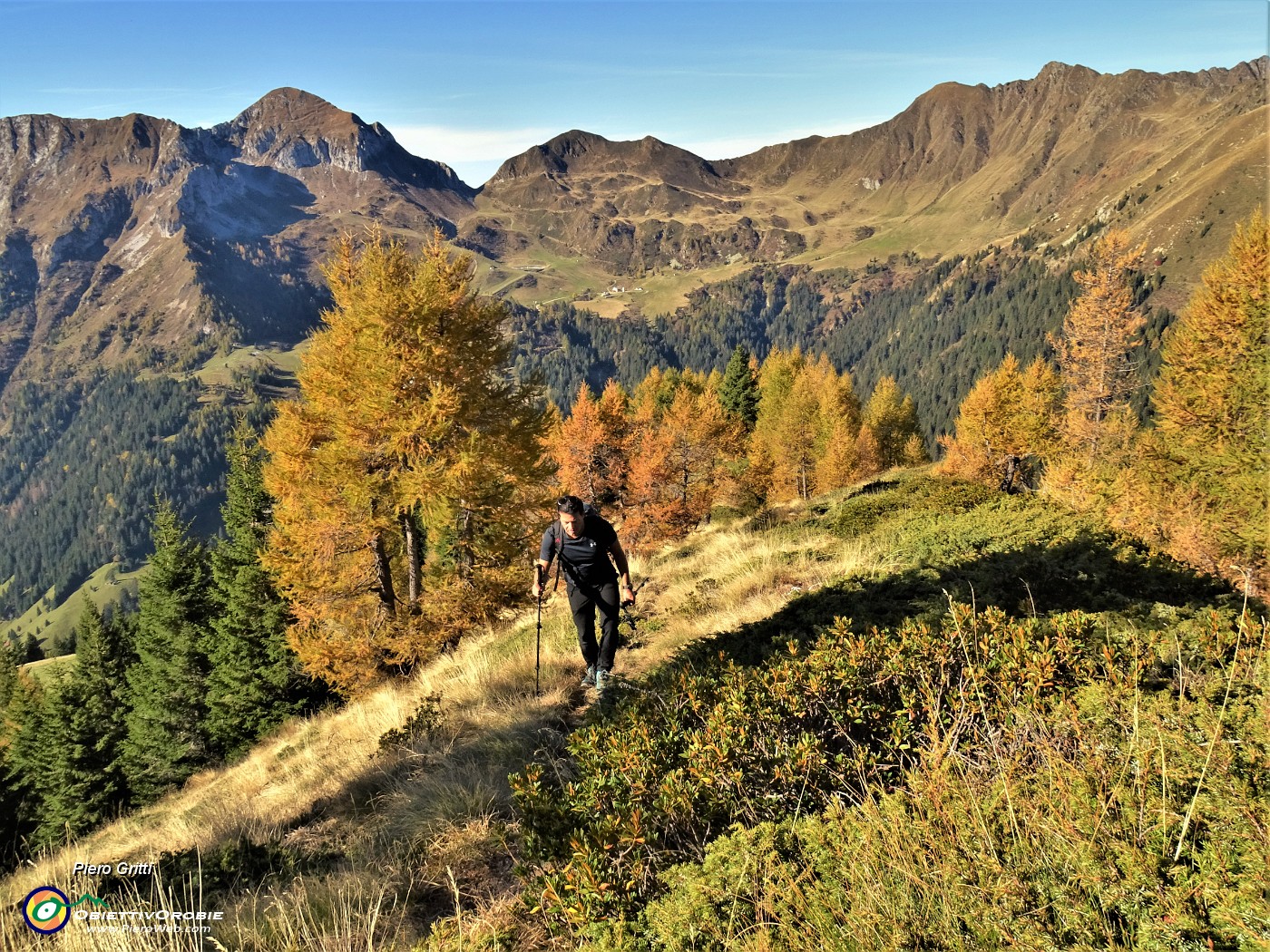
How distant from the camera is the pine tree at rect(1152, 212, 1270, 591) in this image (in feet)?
59.7

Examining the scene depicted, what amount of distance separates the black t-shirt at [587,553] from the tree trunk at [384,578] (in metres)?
10.0

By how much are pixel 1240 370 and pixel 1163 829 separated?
24172 millimetres

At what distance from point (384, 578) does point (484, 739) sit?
10.7m

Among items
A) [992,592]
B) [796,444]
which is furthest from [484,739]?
[796,444]

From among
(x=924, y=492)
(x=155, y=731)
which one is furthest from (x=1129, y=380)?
(x=155, y=731)

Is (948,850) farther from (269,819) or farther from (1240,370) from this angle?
(1240,370)

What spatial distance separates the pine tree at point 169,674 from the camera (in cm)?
2622

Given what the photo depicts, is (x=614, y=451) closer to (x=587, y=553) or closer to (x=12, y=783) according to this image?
(x=587, y=553)

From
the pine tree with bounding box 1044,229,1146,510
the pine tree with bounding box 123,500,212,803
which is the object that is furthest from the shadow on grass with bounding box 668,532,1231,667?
the pine tree with bounding box 123,500,212,803

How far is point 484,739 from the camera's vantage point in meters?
7.04

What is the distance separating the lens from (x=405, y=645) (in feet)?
51.6

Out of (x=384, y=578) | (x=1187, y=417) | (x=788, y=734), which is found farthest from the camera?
(x=1187, y=417)

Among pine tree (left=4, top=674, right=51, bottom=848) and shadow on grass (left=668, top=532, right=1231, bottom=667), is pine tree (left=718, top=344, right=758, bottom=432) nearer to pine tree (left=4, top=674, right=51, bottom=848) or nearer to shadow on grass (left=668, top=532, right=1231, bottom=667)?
pine tree (left=4, top=674, right=51, bottom=848)

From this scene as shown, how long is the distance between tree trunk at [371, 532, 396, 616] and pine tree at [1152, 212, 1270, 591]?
71.7ft
